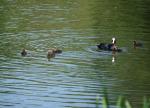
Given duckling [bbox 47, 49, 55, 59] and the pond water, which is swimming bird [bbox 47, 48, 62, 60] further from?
the pond water

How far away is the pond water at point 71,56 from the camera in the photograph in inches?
603

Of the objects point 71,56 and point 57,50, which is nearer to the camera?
point 71,56

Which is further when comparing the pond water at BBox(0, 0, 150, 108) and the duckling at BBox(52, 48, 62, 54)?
the duckling at BBox(52, 48, 62, 54)

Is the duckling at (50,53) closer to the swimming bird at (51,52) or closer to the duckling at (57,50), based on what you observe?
the swimming bird at (51,52)

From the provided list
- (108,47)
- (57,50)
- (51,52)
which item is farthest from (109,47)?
(51,52)

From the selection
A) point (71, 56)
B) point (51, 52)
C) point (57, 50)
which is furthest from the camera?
point (57, 50)

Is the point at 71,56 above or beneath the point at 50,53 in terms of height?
beneath

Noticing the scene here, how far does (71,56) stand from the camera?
67.1ft

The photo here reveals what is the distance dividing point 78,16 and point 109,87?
15.2 metres

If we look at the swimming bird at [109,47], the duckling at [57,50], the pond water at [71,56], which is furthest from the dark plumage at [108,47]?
the duckling at [57,50]

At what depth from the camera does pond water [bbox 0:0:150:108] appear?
50.2ft

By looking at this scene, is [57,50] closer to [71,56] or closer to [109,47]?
[71,56]

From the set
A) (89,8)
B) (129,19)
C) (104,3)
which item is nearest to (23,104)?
(129,19)

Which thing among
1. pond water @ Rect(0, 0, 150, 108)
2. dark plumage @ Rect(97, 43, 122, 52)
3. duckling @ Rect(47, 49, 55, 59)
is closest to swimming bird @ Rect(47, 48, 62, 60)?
duckling @ Rect(47, 49, 55, 59)
